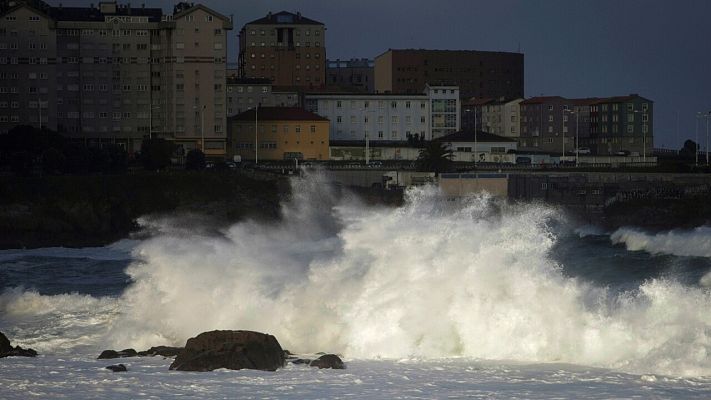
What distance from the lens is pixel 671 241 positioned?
187 ft

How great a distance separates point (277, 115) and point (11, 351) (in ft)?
286

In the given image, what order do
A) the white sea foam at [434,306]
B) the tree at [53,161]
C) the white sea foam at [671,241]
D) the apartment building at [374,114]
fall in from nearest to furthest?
the white sea foam at [434,306], the white sea foam at [671,241], the tree at [53,161], the apartment building at [374,114]

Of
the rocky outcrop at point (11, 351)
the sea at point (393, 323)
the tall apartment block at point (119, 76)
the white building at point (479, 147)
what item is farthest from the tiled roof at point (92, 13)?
the rocky outcrop at point (11, 351)

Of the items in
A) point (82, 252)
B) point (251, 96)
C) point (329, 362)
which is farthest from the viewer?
point (251, 96)

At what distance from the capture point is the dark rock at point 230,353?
2436 centimetres

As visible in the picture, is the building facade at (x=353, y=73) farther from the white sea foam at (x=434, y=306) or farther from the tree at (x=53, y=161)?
the white sea foam at (x=434, y=306)

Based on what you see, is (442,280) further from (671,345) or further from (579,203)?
(579,203)

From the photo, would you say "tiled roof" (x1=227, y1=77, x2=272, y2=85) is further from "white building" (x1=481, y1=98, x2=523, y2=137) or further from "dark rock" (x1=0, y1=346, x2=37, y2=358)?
"dark rock" (x1=0, y1=346, x2=37, y2=358)

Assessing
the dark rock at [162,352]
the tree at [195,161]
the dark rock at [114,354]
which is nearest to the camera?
the dark rock at [162,352]

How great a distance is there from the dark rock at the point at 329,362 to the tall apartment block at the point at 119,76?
82.4 metres

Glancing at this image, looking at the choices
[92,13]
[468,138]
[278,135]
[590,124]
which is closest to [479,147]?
[468,138]

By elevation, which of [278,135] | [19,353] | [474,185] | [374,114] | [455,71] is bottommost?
[19,353]

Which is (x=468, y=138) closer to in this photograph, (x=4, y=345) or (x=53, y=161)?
(x=53, y=161)

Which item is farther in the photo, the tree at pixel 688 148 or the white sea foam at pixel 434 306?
the tree at pixel 688 148
